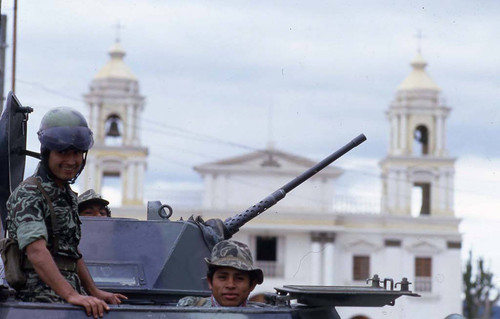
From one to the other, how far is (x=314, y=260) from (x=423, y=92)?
841 centimetres

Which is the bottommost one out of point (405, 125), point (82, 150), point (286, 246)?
point (82, 150)

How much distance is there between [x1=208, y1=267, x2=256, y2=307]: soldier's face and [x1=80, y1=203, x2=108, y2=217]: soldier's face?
255cm

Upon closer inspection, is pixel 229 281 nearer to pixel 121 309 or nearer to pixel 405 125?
pixel 121 309

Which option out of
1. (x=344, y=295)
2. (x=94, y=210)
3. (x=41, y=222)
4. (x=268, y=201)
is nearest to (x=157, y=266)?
(x=94, y=210)

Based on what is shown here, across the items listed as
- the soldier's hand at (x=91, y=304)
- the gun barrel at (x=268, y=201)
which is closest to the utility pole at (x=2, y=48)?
the gun barrel at (x=268, y=201)

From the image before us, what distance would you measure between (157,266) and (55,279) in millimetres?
2088

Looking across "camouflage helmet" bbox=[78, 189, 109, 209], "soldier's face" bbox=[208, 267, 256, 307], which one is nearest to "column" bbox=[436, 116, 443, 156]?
"camouflage helmet" bbox=[78, 189, 109, 209]

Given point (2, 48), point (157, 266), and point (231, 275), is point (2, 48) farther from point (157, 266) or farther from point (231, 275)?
point (231, 275)

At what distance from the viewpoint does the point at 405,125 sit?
2633 inches

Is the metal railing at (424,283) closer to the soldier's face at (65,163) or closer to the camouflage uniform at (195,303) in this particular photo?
the camouflage uniform at (195,303)

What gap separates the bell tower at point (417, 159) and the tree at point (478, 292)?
5.14m

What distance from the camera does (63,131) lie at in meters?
6.79

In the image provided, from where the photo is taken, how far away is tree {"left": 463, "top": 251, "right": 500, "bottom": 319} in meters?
58.6

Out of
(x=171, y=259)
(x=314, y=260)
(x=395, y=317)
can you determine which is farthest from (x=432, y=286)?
(x=171, y=259)
